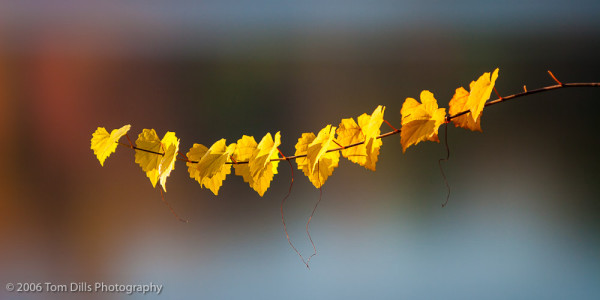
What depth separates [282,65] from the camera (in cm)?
142

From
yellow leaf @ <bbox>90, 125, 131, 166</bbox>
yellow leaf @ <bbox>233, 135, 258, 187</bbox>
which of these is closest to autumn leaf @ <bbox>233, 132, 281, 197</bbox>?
yellow leaf @ <bbox>233, 135, 258, 187</bbox>

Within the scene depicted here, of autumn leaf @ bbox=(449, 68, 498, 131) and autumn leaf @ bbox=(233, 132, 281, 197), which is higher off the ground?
autumn leaf @ bbox=(449, 68, 498, 131)

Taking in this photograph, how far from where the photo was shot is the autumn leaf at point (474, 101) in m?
0.34

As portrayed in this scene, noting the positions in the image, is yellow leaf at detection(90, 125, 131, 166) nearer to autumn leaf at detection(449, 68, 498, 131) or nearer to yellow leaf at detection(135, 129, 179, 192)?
yellow leaf at detection(135, 129, 179, 192)

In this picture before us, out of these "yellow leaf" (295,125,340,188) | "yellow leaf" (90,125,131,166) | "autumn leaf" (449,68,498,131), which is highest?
"autumn leaf" (449,68,498,131)

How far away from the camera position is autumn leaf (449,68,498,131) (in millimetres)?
340

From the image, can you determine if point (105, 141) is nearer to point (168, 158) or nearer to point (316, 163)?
point (168, 158)

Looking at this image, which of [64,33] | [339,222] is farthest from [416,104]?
[64,33]

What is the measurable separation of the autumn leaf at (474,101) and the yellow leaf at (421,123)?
0.06ft

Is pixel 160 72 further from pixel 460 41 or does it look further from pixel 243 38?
pixel 460 41

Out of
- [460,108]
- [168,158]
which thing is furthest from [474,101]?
[168,158]

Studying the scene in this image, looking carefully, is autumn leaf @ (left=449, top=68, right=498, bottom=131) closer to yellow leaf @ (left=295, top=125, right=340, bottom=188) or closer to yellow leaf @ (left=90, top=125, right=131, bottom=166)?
yellow leaf @ (left=295, top=125, right=340, bottom=188)

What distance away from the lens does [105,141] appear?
44 centimetres

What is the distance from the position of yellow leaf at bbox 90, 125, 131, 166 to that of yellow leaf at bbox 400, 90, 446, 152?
10.3 inches
